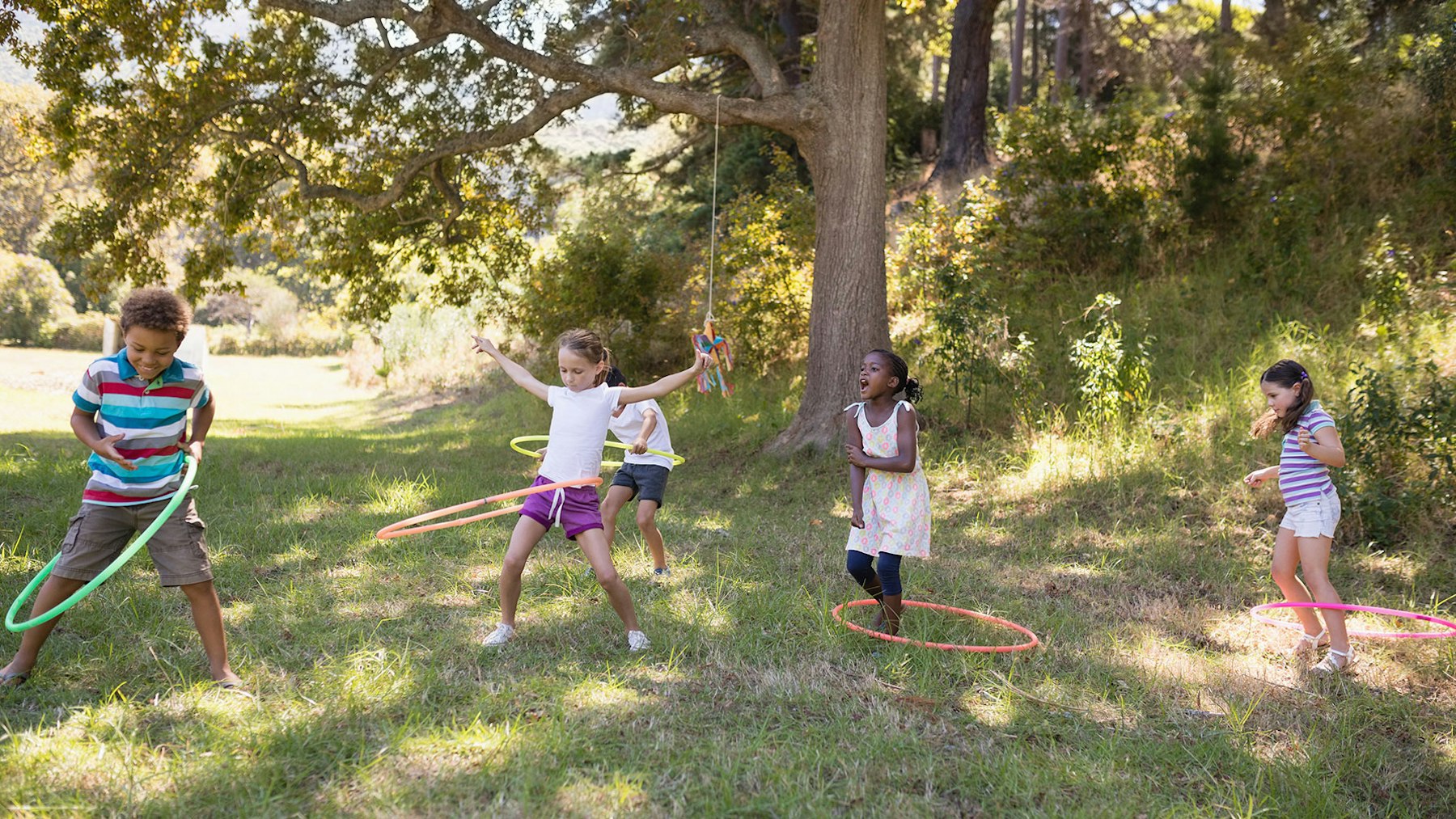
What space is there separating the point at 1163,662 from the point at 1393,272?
646 cm

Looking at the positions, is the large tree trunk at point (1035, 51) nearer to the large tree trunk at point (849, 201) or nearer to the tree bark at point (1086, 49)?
the tree bark at point (1086, 49)

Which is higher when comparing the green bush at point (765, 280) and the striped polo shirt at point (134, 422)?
the green bush at point (765, 280)

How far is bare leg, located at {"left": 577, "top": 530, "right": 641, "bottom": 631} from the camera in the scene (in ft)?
14.9

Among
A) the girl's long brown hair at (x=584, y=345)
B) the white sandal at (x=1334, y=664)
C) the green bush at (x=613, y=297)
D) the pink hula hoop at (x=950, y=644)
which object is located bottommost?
the white sandal at (x=1334, y=664)

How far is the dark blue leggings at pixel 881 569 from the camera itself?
15.6 feet

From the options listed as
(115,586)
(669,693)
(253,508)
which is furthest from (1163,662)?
(253,508)

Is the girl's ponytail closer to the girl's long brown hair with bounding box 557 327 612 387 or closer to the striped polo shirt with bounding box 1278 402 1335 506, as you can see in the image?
the girl's long brown hair with bounding box 557 327 612 387

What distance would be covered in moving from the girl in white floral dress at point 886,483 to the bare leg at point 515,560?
148cm

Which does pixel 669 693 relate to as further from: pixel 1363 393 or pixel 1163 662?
pixel 1363 393

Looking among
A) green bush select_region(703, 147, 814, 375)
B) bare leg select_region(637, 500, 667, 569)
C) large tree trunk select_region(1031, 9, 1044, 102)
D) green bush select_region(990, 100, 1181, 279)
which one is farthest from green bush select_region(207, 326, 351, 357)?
bare leg select_region(637, 500, 667, 569)

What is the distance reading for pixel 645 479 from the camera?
6.21m

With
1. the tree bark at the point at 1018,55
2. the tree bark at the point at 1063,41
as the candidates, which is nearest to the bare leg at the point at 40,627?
the tree bark at the point at 1018,55

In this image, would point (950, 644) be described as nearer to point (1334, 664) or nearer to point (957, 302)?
point (1334, 664)

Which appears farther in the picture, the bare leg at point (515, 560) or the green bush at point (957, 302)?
the green bush at point (957, 302)
